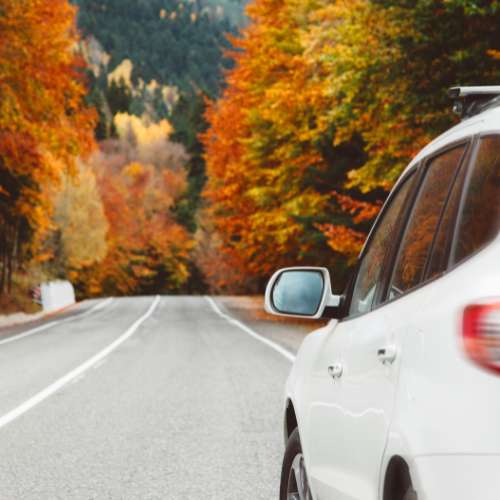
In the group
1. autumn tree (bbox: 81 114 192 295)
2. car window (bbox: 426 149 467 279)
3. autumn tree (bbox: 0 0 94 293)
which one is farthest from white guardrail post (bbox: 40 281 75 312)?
car window (bbox: 426 149 467 279)

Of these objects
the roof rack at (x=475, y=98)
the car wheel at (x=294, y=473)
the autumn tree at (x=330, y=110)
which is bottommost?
the car wheel at (x=294, y=473)

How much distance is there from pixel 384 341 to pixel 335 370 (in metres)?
0.67

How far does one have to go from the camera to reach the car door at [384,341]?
2.79 meters

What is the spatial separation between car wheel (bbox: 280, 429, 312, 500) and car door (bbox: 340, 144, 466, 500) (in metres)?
0.90

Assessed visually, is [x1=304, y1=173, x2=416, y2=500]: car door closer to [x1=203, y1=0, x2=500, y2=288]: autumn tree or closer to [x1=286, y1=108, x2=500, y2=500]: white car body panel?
[x1=286, y1=108, x2=500, y2=500]: white car body panel

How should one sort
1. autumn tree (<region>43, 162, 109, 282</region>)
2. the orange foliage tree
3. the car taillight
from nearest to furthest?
the car taillight
the orange foliage tree
autumn tree (<region>43, 162, 109, 282</region>)

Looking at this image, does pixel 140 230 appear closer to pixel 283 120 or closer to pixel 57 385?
pixel 283 120

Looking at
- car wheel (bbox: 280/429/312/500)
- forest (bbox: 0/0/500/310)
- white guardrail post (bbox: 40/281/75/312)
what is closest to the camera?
car wheel (bbox: 280/429/312/500)

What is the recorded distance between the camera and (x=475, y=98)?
9.93 ft

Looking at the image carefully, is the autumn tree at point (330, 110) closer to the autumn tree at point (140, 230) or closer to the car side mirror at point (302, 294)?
the car side mirror at point (302, 294)

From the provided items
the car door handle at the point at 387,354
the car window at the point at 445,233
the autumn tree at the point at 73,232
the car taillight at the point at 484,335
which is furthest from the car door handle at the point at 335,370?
the autumn tree at the point at 73,232

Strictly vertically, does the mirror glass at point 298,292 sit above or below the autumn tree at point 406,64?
below

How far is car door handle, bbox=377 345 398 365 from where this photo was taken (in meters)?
2.76

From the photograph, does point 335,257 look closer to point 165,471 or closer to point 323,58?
point 323,58
